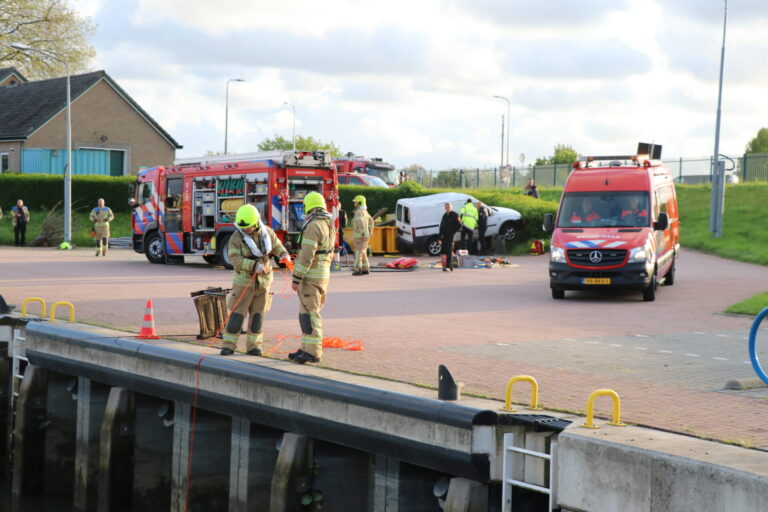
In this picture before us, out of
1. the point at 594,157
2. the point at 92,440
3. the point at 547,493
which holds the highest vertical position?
the point at 594,157

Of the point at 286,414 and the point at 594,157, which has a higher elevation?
the point at 594,157

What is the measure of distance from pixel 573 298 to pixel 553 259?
907 millimetres

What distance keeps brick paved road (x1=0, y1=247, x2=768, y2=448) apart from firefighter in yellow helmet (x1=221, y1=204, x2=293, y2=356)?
34.9 inches

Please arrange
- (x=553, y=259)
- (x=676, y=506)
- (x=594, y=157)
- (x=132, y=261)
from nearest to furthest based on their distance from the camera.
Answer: (x=676, y=506), (x=553, y=259), (x=594, y=157), (x=132, y=261)

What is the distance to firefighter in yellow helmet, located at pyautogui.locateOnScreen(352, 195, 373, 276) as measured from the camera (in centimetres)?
2462

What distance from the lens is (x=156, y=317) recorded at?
14.5 metres

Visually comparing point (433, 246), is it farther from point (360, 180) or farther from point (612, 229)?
point (612, 229)

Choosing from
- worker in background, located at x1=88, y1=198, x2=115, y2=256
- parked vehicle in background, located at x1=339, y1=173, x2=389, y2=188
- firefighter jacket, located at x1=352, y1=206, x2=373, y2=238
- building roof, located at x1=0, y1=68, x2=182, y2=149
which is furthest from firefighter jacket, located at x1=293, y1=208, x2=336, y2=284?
building roof, located at x1=0, y1=68, x2=182, y2=149

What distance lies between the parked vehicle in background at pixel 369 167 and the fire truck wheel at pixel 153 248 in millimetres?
16328

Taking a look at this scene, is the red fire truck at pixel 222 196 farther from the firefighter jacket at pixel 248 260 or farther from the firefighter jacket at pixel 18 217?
the firefighter jacket at pixel 248 260

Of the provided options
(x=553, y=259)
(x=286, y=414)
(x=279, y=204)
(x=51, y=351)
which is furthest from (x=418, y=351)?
(x=279, y=204)

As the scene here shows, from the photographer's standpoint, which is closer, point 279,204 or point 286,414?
point 286,414

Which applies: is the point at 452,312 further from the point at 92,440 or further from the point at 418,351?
the point at 92,440

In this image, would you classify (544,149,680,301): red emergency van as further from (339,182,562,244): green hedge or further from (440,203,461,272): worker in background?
(339,182,562,244): green hedge
